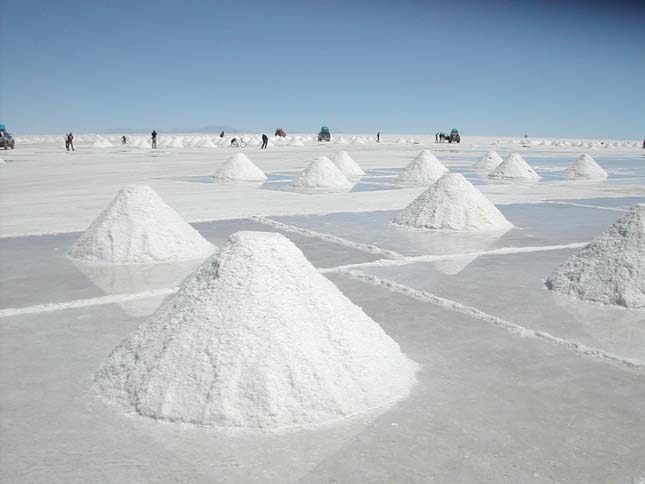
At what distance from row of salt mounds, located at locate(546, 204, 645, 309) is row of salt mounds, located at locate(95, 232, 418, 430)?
2.51m

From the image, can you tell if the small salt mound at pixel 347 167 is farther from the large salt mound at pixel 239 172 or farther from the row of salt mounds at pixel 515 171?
the row of salt mounds at pixel 515 171

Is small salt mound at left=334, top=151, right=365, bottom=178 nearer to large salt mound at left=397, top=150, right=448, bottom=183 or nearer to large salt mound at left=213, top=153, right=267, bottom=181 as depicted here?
large salt mound at left=397, top=150, right=448, bottom=183

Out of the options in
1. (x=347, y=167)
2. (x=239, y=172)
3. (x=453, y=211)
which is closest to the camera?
(x=453, y=211)

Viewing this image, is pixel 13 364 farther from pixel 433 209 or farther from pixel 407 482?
pixel 433 209

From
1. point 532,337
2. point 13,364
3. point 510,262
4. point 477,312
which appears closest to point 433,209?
point 510,262

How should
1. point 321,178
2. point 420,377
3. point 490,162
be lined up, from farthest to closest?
point 490,162 < point 321,178 < point 420,377

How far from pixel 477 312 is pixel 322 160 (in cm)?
1141

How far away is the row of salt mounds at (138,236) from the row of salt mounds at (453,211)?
345cm

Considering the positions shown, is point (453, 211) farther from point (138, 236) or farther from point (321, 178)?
point (321, 178)

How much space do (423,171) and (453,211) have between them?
8463 mm

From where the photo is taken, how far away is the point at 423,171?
705 inches

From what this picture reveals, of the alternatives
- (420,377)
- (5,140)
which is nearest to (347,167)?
(420,377)

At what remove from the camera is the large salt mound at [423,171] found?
17797 millimetres

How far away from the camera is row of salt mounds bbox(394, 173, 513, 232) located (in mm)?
9547
